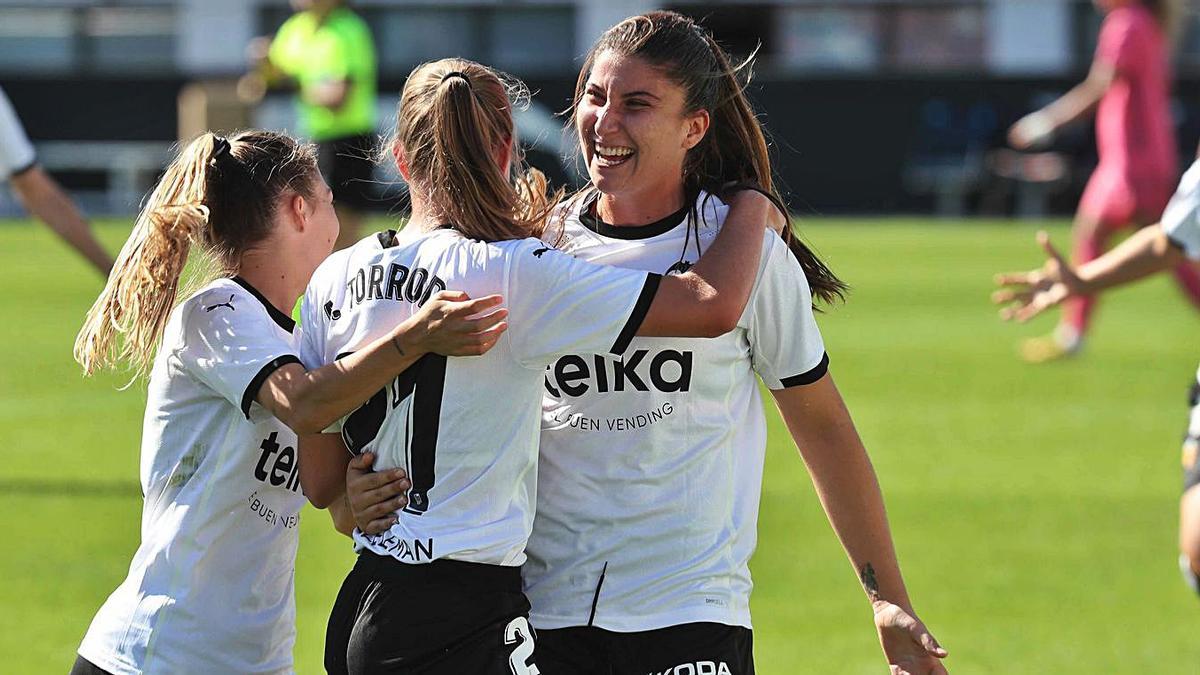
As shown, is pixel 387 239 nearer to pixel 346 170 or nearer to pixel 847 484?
pixel 847 484

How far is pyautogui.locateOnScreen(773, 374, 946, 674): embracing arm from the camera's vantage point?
370cm

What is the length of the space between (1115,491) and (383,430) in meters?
6.13

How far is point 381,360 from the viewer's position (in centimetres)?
322

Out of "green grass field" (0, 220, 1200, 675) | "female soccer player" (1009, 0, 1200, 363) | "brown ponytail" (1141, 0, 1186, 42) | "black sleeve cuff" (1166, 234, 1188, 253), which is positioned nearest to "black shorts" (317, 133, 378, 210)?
"green grass field" (0, 220, 1200, 675)

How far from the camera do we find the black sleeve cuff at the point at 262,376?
343cm

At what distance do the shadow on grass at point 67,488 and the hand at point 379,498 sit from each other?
5315 mm

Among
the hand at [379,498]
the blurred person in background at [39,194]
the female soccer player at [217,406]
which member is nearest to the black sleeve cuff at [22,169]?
the blurred person in background at [39,194]

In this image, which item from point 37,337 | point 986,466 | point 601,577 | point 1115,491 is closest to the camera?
point 601,577

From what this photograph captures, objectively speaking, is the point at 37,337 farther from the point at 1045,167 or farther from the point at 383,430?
the point at 1045,167

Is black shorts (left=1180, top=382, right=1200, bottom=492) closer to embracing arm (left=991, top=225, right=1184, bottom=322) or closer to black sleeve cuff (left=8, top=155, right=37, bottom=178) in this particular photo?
embracing arm (left=991, top=225, right=1184, bottom=322)

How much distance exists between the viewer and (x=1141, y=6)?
43.7 ft

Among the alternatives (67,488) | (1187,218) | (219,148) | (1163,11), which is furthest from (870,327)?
(219,148)

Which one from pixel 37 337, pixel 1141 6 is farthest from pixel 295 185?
pixel 37 337

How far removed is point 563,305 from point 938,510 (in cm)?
535
